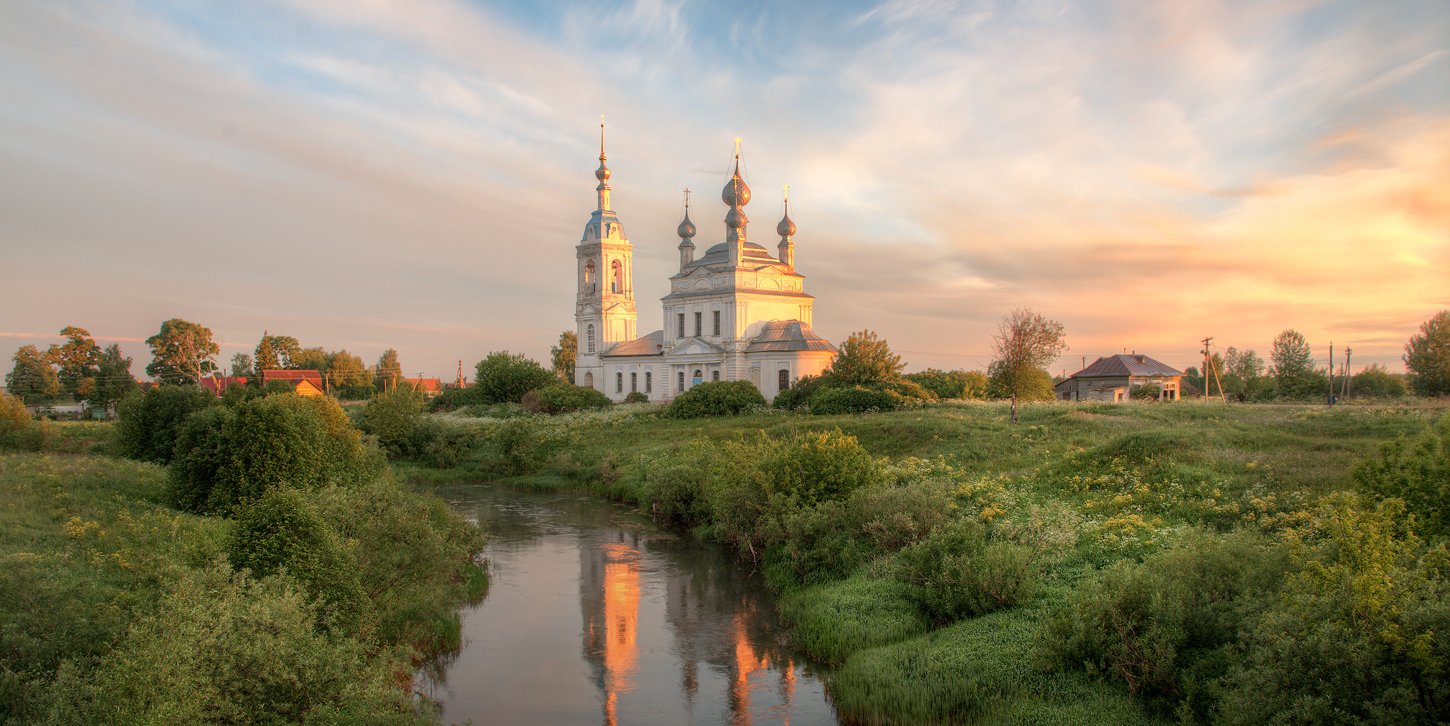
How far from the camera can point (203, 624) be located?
8.62 m

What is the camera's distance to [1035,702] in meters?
10.8

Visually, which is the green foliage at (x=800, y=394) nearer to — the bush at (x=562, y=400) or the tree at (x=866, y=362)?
the tree at (x=866, y=362)

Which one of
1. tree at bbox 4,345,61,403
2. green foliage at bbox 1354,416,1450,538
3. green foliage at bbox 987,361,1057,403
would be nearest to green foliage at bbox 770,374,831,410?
green foliage at bbox 987,361,1057,403

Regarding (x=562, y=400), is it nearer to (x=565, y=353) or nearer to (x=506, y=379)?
(x=506, y=379)

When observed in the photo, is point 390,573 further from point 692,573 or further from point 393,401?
point 393,401

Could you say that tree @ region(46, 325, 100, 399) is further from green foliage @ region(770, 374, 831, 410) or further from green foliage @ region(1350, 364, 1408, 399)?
green foliage @ region(1350, 364, 1408, 399)

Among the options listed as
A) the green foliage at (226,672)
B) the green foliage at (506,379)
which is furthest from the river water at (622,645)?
the green foliage at (506,379)

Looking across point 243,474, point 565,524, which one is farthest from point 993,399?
point 243,474

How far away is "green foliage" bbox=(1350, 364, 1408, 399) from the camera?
46.2 m

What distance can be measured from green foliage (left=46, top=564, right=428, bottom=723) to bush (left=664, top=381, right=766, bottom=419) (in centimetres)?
3469

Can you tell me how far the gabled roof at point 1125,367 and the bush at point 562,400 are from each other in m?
31.3

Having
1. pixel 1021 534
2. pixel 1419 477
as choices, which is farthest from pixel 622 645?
pixel 1419 477

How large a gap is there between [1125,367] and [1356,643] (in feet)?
164

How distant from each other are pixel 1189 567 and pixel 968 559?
3.75 m
